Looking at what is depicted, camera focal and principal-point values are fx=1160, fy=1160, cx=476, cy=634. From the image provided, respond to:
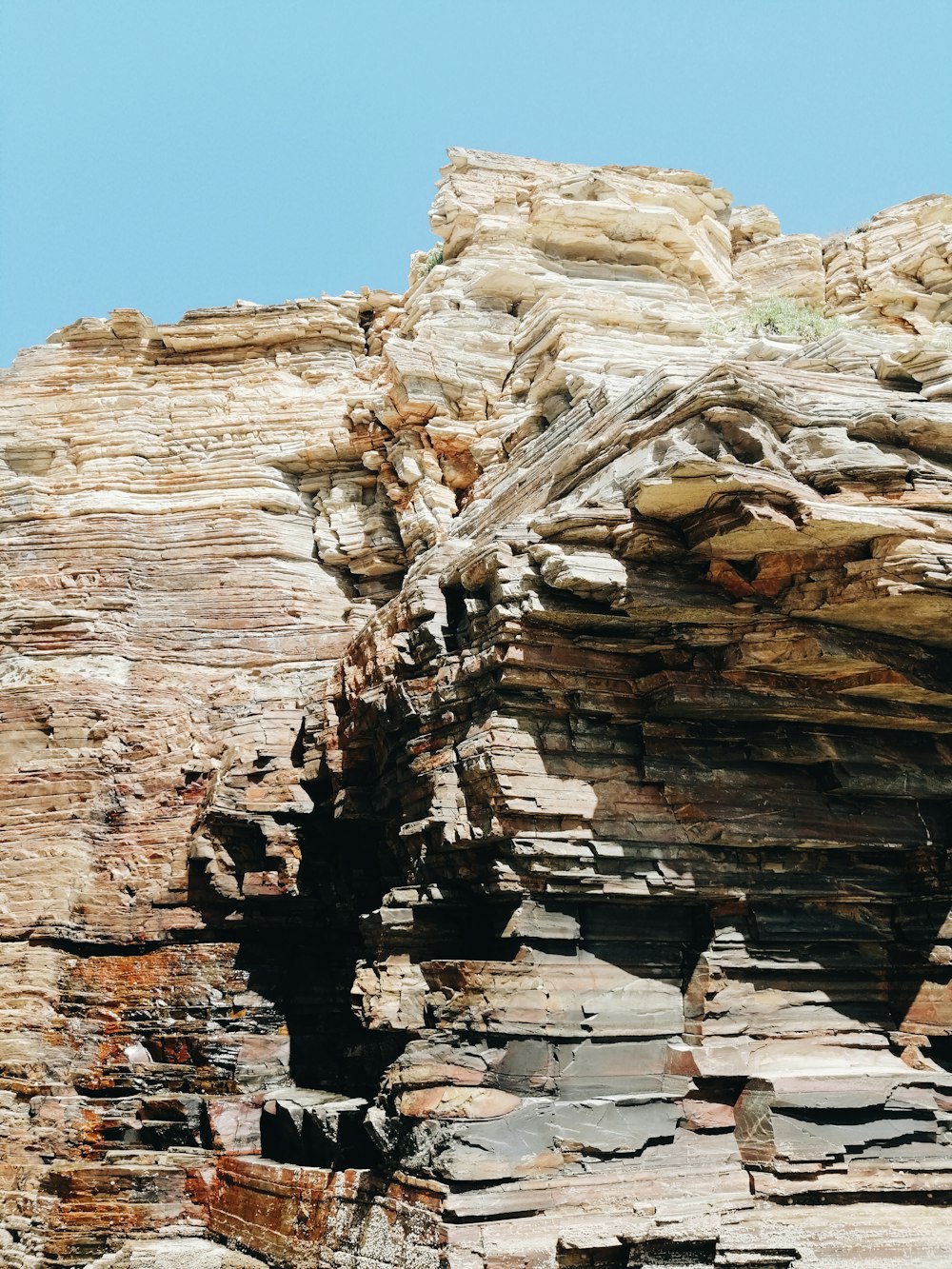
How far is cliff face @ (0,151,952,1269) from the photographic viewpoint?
12.0 meters

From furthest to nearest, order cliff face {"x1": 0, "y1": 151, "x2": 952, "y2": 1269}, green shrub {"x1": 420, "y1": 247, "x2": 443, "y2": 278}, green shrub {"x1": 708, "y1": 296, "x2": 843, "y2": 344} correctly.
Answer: green shrub {"x1": 420, "y1": 247, "x2": 443, "y2": 278}
green shrub {"x1": 708, "y1": 296, "x2": 843, "y2": 344}
cliff face {"x1": 0, "y1": 151, "x2": 952, "y2": 1269}

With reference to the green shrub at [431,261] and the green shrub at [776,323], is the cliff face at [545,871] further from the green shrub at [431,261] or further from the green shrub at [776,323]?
the green shrub at [431,261]

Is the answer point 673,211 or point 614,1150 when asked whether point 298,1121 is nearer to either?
point 614,1150

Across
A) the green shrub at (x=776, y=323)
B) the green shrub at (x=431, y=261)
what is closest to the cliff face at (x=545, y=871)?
the green shrub at (x=776, y=323)

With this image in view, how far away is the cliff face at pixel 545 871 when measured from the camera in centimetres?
1198

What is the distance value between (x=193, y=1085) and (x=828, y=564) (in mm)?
11911

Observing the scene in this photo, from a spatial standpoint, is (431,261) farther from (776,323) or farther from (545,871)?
(545,871)

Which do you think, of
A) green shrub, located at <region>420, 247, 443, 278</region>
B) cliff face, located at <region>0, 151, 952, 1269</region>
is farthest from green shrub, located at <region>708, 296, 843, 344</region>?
green shrub, located at <region>420, 247, 443, 278</region>

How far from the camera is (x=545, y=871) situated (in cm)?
1264

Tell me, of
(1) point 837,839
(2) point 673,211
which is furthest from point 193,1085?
(2) point 673,211

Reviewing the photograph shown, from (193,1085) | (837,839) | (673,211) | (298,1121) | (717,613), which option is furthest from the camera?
(673,211)

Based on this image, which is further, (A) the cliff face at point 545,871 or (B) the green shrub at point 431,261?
(B) the green shrub at point 431,261

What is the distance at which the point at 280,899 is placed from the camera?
1806 cm

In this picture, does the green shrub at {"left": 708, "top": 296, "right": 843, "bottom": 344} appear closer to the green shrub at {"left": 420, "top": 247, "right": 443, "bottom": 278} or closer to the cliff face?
the cliff face
